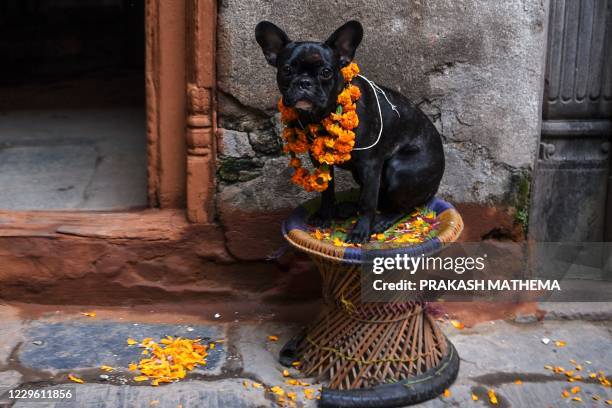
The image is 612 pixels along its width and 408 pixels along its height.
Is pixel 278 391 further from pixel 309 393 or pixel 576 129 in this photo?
pixel 576 129

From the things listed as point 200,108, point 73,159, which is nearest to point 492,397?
point 200,108

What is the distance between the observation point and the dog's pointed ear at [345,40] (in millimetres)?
3104

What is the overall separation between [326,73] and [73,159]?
2399mm

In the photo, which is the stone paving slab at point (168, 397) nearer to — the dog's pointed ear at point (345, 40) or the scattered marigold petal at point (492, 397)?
the scattered marigold petal at point (492, 397)

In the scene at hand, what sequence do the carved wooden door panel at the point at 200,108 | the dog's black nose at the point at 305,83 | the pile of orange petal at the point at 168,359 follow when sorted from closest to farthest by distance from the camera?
the dog's black nose at the point at 305,83 < the pile of orange petal at the point at 168,359 < the carved wooden door panel at the point at 200,108

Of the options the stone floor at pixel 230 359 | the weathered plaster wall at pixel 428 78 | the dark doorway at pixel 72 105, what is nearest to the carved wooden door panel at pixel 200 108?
the weathered plaster wall at pixel 428 78

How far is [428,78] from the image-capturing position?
13.1 ft

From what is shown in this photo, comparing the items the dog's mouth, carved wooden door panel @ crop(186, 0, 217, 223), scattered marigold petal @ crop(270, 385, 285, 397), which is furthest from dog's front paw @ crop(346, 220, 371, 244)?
carved wooden door panel @ crop(186, 0, 217, 223)

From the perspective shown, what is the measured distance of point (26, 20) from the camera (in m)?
7.45

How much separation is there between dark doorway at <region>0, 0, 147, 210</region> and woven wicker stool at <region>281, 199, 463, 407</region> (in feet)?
4.61

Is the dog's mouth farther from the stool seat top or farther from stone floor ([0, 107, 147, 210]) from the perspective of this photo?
stone floor ([0, 107, 147, 210])

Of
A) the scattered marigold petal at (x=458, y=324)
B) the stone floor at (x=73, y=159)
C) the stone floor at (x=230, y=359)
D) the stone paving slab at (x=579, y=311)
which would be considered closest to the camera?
the stone floor at (x=230, y=359)

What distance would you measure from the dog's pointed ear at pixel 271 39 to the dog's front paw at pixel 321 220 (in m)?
0.75

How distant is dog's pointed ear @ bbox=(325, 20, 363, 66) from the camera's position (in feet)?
10.2
